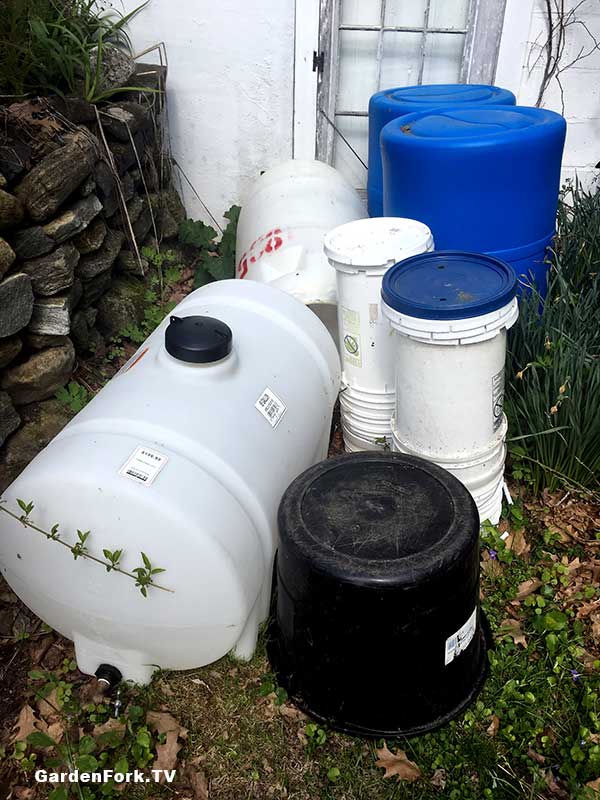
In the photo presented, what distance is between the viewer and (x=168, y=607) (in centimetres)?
180

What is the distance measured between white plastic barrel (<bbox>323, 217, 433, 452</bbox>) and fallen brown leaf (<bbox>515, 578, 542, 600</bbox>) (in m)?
0.74

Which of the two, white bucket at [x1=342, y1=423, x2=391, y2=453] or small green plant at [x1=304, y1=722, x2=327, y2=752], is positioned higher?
white bucket at [x1=342, y1=423, x2=391, y2=453]

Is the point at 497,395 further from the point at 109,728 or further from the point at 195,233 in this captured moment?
the point at 195,233

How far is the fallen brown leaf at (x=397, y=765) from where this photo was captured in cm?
192

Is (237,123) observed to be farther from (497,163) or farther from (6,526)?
(6,526)

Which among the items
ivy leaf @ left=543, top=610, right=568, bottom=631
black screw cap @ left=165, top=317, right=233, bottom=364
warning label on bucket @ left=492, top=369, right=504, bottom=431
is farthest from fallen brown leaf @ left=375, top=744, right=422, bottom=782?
black screw cap @ left=165, top=317, right=233, bottom=364

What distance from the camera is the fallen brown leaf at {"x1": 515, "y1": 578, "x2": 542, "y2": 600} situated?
2434 millimetres

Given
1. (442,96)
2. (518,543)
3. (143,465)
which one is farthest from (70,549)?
(442,96)

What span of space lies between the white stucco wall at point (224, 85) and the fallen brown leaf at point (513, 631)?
121 inches

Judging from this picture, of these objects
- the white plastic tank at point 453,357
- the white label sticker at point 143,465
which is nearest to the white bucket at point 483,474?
the white plastic tank at point 453,357

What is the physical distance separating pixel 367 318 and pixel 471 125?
→ 0.98 m

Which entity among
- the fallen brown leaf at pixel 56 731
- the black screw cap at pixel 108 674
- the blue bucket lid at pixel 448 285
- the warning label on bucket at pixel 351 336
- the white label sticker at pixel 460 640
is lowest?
the fallen brown leaf at pixel 56 731

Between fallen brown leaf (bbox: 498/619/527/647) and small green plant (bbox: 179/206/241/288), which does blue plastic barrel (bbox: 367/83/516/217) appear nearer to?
small green plant (bbox: 179/206/241/288)

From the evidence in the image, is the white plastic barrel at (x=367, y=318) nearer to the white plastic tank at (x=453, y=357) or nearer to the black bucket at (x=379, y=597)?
the white plastic tank at (x=453, y=357)
